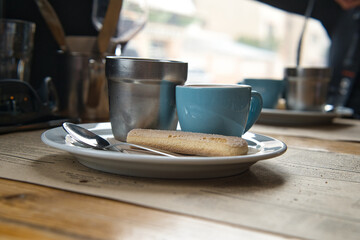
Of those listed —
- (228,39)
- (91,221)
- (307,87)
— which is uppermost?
(228,39)

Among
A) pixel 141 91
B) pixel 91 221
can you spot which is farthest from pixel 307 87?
pixel 91 221

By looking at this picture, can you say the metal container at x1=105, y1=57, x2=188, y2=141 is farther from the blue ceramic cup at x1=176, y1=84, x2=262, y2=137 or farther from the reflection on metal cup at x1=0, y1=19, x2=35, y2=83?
the reflection on metal cup at x1=0, y1=19, x2=35, y2=83

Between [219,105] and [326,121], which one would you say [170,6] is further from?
[219,105]

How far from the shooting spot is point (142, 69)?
0.54 metres

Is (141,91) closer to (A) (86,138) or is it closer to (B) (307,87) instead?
(A) (86,138)

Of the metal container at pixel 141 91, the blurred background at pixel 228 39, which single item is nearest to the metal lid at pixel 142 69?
the metal container at pixel 141 91

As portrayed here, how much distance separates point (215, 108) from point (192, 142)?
3.3 inches

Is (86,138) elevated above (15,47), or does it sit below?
below

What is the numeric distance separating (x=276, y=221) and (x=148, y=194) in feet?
0.40

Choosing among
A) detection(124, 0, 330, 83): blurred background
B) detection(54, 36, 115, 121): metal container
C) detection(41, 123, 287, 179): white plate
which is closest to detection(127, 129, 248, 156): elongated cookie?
detection(41, 123, 287, 179): white plate

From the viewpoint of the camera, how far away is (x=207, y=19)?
3.94 meters

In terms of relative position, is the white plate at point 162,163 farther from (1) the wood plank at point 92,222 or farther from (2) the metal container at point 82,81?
(2) the metal container at point 82,81

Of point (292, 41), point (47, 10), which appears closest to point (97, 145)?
point (47, 10)

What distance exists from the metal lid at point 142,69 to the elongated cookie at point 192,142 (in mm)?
91
